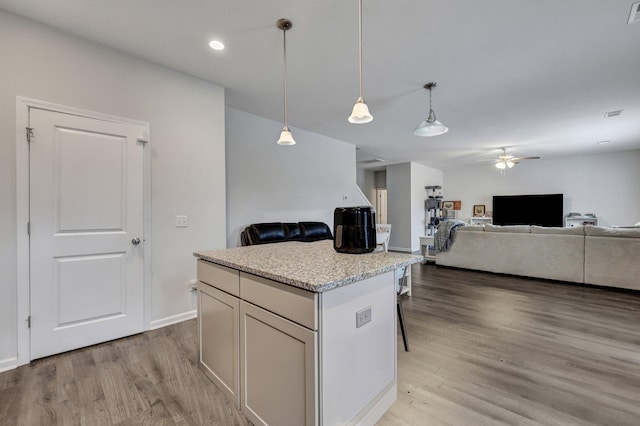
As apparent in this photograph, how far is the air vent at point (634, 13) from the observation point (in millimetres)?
2054

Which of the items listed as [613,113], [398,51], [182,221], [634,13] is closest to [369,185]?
[613,113]

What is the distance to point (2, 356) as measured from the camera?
211cm

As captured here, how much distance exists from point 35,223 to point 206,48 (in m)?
2.08

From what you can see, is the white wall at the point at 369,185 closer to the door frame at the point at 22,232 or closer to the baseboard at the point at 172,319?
the baseboard at the point at 172,319

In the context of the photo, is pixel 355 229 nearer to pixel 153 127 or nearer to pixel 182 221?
pixel 182 221

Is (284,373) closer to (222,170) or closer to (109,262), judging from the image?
(109,262)

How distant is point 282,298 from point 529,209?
9.52 metres

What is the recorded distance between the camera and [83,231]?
96.6 inches

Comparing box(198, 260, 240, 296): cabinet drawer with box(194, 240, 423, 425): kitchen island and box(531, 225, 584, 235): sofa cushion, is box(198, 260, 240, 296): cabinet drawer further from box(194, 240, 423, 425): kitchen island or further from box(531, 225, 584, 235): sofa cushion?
box(531, 225, 584, 235): sofa cushion

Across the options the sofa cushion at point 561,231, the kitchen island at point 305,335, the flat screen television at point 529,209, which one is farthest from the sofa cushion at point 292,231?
the flat screen television at point 529,209

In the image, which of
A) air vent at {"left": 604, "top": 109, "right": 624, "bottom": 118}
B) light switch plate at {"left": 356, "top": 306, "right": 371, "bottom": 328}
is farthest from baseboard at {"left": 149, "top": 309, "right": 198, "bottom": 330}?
air vent at {"left": 604, "top": 109, "right": 624, "bottom": 118}

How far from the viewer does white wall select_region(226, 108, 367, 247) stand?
418 cm

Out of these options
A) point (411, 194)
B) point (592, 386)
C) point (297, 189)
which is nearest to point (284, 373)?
point (592, 386)

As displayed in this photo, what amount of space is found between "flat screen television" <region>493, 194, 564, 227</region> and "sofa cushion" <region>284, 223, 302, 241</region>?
719 cm
